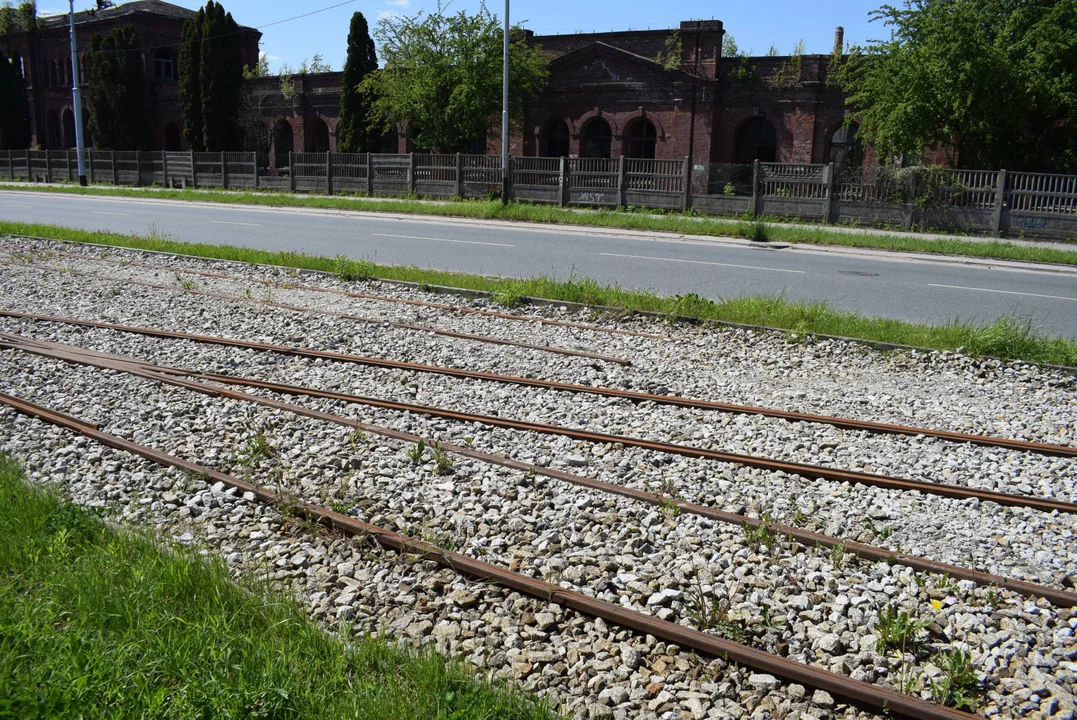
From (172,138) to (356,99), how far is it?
66.4 ft

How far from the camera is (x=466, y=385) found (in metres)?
8.41

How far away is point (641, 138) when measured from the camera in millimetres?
37062

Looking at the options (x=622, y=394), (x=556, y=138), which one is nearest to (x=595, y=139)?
(x=556, y=138)

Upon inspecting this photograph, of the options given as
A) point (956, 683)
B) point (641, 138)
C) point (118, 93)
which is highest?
point (118, 93)

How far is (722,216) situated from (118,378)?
21204mm

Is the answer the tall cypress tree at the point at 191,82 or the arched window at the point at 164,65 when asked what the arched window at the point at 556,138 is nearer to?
the tall cypress tree at the point at 191,82

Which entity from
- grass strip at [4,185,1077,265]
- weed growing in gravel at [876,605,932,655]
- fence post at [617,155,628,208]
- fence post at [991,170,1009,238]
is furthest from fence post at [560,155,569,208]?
weed growing in gravel at [876,605,932,655]

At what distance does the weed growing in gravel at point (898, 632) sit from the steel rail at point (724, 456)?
1956 mm

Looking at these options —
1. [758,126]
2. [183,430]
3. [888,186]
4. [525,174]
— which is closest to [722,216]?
[888,186]

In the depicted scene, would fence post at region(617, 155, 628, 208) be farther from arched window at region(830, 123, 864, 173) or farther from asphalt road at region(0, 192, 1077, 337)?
arched window at region(830, 123, 864, 173)

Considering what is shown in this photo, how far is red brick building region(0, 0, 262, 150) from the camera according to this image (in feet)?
182

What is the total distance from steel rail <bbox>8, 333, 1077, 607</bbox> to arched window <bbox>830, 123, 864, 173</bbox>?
30.5 m

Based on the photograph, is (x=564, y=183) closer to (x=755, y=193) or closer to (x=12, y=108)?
(x=755, y=193)

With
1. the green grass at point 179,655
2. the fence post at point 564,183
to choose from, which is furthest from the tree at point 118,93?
the green grass at point 179,655
